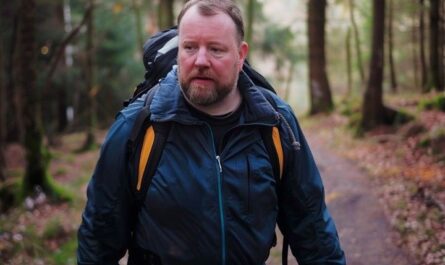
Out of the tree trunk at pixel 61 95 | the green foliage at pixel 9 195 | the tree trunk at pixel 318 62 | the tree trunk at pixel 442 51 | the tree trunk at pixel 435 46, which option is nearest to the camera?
the green foliage at pixel 9 195

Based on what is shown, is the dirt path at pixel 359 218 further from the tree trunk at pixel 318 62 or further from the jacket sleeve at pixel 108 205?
the tree trunk at pixel 318 62

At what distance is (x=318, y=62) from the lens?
69.8 ft

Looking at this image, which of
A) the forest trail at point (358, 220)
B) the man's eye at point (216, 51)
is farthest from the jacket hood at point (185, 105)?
the forest trail at point (358, 220)

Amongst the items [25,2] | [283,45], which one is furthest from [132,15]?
[25,2]

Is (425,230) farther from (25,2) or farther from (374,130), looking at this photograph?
(25,2)

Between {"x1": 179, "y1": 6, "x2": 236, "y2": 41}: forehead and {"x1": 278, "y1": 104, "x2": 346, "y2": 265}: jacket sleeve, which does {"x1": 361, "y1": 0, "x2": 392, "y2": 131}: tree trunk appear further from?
{"x1": 179, "y1": 6, "x2": 236, "y2": 41}: forehead

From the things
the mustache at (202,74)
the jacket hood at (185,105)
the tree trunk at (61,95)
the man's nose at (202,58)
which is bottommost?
the tree trunk at (61,95)

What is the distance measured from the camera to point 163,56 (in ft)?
10.1

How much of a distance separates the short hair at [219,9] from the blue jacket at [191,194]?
386 mm

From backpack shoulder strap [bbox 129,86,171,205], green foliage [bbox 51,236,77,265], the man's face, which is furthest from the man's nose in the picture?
green foliage [bbox 51,236,77,265]

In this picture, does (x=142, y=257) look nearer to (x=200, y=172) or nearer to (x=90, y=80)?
(x=200, y=172)

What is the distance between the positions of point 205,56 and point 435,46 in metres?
16.3

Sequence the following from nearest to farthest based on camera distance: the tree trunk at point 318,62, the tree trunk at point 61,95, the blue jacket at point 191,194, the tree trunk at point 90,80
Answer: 1. the blue jacket at point 191,194
2. the tree trunk at point 90,80
3. the tree trunk at point 318,62
4. the tree trunk at point 61,95

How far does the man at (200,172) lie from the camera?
8.22ft
